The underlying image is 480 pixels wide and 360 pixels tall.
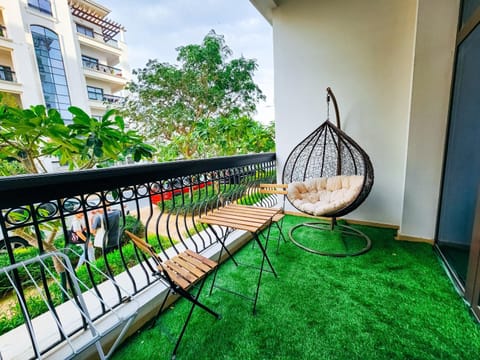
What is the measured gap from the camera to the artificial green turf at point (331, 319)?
1.25 metres

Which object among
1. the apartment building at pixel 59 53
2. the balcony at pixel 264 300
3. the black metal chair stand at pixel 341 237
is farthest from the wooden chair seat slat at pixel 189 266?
the apartment building at pixel 59 53

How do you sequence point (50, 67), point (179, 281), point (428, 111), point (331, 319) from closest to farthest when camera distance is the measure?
point (179, 281), point (331, 319), point (428, 111), point (50, 67)

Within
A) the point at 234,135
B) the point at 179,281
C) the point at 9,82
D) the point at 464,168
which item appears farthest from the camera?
the point at 9,82

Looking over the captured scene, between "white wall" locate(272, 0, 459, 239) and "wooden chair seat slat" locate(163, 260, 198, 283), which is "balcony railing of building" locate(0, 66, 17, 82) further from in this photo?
"wooden chair seat slat" locate(163, 260, 198, 283)

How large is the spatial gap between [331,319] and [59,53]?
1573cm

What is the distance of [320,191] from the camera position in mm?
2910

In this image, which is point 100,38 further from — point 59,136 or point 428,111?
point 428,111

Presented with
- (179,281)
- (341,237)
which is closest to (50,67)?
(179,281)

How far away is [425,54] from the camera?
220 cm

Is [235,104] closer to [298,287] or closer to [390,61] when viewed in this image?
[390,61]

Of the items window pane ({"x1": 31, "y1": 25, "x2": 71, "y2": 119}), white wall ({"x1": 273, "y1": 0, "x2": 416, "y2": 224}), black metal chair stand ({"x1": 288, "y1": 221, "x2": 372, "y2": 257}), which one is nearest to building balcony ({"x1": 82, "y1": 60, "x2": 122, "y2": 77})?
window pane ({"x1": 31, "y1": 25, "x2": 71, "y2": 119})

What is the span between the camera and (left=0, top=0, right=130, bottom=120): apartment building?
9.08 meters

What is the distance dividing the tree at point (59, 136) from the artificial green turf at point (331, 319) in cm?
139

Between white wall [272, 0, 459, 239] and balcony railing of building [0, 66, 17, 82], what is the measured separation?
37.8 feet
